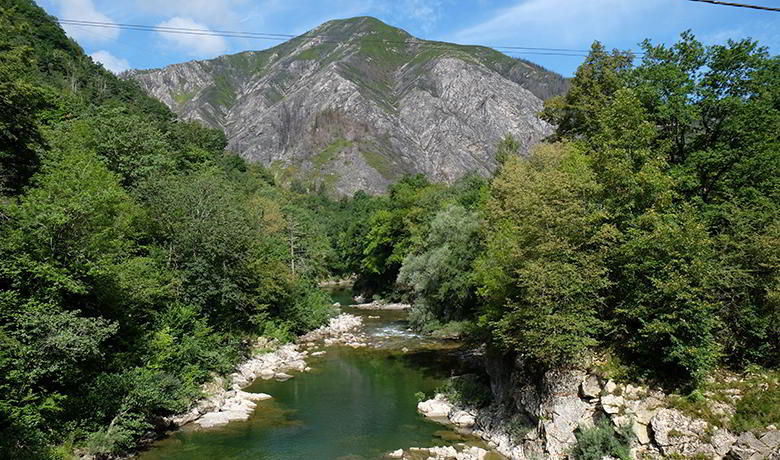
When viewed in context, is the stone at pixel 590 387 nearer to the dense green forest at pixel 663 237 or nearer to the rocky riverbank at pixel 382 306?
the dense green forest at pixel 663 237

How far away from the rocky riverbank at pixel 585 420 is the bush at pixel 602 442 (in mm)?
244

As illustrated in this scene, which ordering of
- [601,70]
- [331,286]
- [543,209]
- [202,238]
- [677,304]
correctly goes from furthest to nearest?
[331,286], [601,70], [202,238], [543,209], [677,304]

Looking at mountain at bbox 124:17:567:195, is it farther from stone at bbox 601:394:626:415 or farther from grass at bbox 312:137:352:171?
stone at bbox 601:394:626:415

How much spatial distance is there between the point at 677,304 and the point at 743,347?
2.77 m

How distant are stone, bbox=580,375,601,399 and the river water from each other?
567 cm

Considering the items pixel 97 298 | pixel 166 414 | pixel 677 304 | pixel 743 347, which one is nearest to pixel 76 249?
pixel 97 298

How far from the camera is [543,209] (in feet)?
63.3

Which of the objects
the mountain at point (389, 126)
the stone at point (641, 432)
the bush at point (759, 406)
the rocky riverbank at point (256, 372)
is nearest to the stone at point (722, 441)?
the bush at point (759, 406)

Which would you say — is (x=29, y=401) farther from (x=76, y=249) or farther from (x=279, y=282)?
(x=279, y=282)

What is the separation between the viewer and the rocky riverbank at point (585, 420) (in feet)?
43.7

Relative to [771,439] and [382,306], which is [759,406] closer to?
[771,439]

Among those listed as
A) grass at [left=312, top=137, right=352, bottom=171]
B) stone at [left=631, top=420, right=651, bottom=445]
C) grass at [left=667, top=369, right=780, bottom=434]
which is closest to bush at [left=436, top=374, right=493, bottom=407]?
stone at [left=631, top=420, right=651, bottom=445]

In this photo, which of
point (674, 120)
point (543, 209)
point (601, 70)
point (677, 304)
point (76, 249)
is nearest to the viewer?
point (677, 304)

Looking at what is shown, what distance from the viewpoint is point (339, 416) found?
76.5 ft
